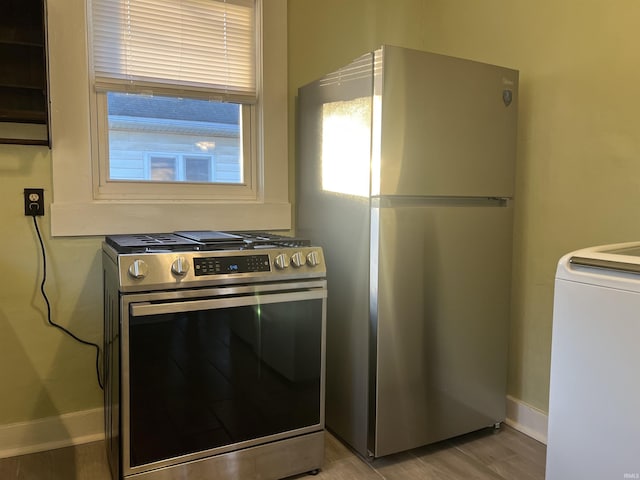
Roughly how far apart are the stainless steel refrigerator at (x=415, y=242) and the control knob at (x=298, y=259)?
0.27m

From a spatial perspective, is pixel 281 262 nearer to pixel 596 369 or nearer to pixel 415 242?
pixel 415 242

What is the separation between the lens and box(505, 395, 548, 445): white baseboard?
2137 millimetres

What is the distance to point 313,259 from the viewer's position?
1.79 meters

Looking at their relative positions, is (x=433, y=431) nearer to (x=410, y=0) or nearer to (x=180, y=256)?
(x=180, y=256)

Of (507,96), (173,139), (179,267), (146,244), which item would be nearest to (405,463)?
(179,267)

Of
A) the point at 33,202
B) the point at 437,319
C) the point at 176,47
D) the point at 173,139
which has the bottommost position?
the point at 437,319

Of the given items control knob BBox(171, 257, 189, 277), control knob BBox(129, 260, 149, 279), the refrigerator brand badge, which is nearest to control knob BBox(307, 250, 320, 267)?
control knob BBox(171, 257, 189, 277)

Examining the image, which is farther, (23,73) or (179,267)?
(23,73)

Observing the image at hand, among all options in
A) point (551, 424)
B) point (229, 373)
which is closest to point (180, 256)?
point (229, 373)

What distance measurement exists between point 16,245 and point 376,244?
55.2 inches

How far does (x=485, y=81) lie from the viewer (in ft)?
6.50

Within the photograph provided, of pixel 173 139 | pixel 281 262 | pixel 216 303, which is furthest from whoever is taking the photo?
pixel 173 139

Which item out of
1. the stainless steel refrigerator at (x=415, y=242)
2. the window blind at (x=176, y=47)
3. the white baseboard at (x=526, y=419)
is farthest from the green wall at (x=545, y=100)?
the window blind at (x=176, y=47)

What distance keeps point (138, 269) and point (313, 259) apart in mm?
610
